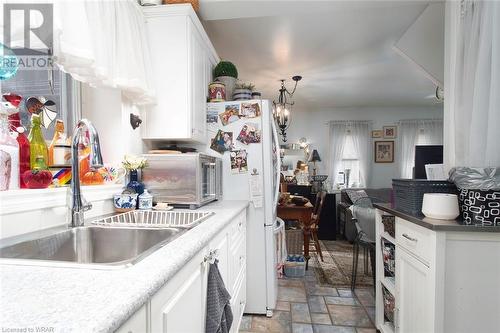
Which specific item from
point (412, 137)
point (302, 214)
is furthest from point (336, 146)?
point (302, 214)

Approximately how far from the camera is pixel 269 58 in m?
3.29

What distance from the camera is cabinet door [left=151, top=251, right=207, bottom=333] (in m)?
0.73

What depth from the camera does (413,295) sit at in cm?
148

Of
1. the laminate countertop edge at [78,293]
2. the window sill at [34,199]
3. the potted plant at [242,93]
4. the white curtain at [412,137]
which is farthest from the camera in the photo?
the white curtain at [412,137]

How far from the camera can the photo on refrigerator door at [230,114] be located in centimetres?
223

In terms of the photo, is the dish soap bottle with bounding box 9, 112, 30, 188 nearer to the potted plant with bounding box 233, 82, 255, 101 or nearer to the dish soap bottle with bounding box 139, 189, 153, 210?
the dish soap bottle with bounding box 139, 189, 153, 210

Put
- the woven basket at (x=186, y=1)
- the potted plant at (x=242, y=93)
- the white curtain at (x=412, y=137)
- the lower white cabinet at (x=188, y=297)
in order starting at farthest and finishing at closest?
1. the white curtain at (x=412, y=137)
2. the potted plant at (x=242, y=93)
3. the woven basket at (x=186, y=1)
4. the lower white cabinet at (x=188, y=297)

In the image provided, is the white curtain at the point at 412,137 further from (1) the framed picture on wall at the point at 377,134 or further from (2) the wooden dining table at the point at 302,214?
(2) the wooden dining table at the point at 302,214

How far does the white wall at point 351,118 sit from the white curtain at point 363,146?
158 mm

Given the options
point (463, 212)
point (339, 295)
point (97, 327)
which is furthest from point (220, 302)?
point (339, 295)

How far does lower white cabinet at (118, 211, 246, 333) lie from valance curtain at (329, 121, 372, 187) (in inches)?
178

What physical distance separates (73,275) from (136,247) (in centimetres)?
52

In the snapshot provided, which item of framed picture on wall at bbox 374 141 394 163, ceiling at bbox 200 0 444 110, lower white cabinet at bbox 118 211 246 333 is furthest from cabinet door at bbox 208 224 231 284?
framed picture on wall at bbox 374 141 394 163

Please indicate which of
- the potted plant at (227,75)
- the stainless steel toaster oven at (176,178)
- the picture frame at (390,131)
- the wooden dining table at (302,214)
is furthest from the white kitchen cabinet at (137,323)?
the picture frame at (390,131)
